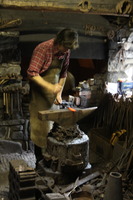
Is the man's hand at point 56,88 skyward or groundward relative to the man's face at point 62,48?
groundward

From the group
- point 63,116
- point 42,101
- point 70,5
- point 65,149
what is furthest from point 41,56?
A: point 70,5

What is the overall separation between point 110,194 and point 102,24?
3.29m

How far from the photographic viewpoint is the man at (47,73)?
3.06 metres

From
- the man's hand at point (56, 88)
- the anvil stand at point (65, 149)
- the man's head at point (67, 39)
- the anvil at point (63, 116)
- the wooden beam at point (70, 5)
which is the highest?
the wooden beam at point (70, 5)

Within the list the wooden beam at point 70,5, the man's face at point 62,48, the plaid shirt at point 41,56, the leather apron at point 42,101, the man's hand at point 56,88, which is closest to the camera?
the man's face at point 62,48

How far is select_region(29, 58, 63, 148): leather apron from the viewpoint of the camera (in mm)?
3463

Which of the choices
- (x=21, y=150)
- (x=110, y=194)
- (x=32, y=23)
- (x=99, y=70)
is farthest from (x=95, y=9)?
(x=110, y=194)

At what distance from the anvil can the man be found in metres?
0.37

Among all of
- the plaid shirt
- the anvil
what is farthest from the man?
the anvil

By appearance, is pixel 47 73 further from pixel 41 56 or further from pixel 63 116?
pixel 63 116

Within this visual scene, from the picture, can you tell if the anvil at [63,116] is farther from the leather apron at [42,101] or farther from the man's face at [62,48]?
the man's face at [62,48]

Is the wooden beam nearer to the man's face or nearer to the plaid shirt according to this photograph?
the plaid shirt

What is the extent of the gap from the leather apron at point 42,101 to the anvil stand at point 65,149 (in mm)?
456

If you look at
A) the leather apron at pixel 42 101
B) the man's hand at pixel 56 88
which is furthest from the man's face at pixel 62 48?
the man's hand at pixel 56 88
